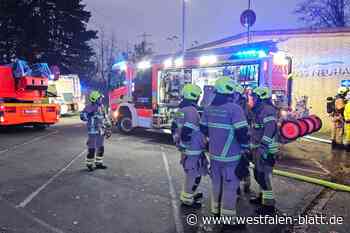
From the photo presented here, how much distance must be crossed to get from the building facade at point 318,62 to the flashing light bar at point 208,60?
4.93m

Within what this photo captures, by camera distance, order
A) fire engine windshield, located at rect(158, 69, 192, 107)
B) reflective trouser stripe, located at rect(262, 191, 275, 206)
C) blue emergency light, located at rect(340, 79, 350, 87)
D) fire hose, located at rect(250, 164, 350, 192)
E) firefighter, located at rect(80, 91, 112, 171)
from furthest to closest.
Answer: blue emergency light, located at rect(340, 79, 350, 87) < fire engine windshield, located at rect(158, 69, 192, 107) < firefighter, located at rect(80, 91, 112, 171) < fire hose, located at rect(250, 164, 350, 192) < reflective trouser stripe, located at rect(262, 191, 275, 206)

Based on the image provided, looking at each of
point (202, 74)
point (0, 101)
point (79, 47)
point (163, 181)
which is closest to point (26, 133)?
point (0, 101)

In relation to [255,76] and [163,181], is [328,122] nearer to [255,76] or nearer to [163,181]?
[255,76]

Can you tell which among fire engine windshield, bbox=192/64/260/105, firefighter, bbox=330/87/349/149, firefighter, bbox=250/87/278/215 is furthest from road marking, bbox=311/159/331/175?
firefighter, bbox=250/87/278/215

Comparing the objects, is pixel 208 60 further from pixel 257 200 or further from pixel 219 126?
pixel 219 126

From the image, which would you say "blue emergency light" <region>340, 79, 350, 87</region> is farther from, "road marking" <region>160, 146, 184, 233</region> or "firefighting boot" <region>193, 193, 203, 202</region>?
"firefighting boot" <region>193, 193, 203, 202</region>

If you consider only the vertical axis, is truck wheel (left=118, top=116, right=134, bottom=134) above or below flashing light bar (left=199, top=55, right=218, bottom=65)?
below

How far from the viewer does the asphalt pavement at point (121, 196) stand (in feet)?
14.0

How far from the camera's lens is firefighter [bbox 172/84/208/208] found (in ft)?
15.4

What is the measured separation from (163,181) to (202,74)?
474 cm

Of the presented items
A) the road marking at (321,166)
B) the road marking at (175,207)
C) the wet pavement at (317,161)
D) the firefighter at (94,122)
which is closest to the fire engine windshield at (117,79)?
the firefighter at (94,122)

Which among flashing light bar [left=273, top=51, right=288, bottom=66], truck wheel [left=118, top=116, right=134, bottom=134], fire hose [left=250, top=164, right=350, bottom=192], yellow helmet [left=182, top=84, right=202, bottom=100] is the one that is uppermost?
flashing light bar [left=273, top=51, right=288, bottom=66]

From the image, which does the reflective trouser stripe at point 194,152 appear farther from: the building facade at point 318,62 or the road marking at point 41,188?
the building facade at point 318,62

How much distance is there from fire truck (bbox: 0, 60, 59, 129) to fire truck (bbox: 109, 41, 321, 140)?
2.77 metres
